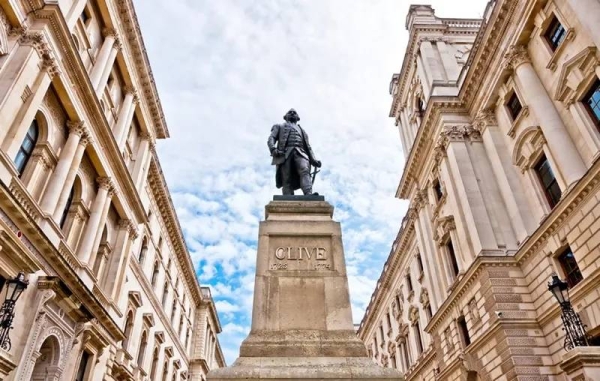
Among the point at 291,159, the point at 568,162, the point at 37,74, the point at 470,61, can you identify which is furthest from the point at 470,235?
the point at 37,74

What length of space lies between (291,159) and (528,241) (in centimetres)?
1287

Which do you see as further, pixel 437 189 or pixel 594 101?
pixel 437 189

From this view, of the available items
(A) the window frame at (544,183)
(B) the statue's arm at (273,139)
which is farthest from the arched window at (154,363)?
(A) the window frame at (544,183)

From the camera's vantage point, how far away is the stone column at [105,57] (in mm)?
20158

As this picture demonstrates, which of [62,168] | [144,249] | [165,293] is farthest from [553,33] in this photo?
[165,293]

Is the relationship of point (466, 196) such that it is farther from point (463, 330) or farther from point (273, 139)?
point (273, 139)

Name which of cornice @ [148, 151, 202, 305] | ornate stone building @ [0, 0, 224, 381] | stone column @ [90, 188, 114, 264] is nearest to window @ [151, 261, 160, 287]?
ornate stone building @ [0, 0, 224, 381]

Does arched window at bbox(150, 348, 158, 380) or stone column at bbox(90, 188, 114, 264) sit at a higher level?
stone column at bbox(90, 188, 114, 264)

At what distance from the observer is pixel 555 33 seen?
18875mm

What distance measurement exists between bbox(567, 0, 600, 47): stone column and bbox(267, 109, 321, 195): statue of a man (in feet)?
38.4

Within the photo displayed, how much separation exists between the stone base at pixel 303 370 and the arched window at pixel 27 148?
493 inches

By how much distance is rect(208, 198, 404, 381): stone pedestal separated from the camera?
6.53m

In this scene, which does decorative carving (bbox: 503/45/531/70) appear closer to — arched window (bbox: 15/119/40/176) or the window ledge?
the window ledge

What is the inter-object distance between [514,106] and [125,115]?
68.0ft
